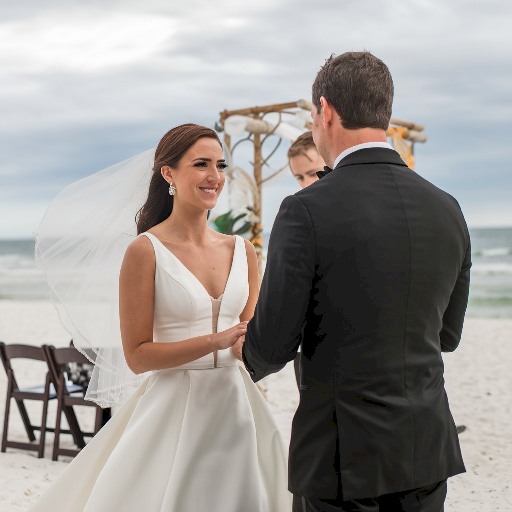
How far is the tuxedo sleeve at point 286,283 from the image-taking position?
2020mm

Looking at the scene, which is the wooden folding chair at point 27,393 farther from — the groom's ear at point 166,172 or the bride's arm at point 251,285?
the groom's ear at point 166,172

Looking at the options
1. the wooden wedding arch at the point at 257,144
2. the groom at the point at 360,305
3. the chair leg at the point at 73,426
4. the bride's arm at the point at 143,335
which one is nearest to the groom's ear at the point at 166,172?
the bride's arm at the point at 143,335

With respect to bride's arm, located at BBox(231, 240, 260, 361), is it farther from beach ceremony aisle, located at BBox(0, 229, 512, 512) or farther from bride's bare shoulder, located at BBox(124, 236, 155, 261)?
beach ceremony aisle, located at BBox(0, 229, 512, 512)

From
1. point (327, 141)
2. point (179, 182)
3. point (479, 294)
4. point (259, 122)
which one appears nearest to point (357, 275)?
point (327, 141)

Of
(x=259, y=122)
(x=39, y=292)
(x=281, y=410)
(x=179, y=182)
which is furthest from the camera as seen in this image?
(x=39, y=292)

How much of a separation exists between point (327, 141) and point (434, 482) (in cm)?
93

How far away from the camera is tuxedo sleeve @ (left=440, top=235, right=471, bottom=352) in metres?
2.34

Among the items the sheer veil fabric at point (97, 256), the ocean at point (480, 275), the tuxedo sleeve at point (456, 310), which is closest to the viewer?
the tuxedo sleeve at point (456, 310)

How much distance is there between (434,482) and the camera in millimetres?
2221

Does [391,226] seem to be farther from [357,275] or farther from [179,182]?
[179,182]

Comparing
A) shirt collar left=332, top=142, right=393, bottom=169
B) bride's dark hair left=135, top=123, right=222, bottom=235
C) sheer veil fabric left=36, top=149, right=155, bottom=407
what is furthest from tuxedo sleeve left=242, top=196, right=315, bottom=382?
sheer veil fabric left=36, top=149, right=155, bottom=407

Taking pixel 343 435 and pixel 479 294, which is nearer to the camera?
pixel 343 435

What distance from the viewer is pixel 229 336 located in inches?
108

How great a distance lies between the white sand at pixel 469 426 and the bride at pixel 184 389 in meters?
2.64
